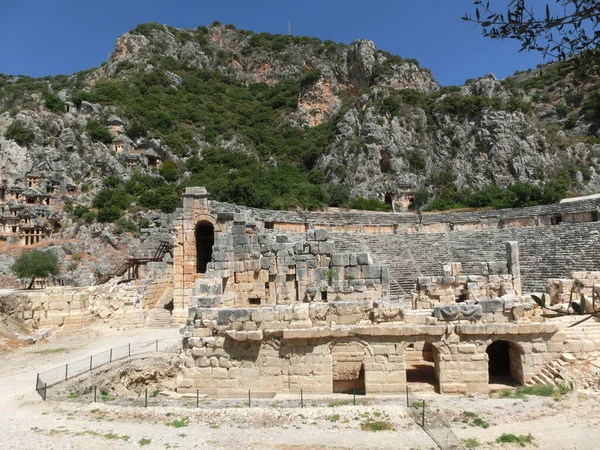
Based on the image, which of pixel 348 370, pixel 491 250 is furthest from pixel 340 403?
pixel 491 250

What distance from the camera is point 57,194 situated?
45094 millimetres

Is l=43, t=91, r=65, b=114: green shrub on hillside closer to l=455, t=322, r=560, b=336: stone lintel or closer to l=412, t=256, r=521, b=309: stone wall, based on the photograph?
l=412, t=256, r=521, b=309: stone wall

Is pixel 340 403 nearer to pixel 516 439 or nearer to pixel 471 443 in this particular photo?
pixel 471 443

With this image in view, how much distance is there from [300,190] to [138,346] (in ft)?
102

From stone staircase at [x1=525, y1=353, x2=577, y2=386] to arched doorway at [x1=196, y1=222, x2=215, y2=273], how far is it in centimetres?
1698

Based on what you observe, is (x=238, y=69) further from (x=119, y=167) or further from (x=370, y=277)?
(x=370, y=277)

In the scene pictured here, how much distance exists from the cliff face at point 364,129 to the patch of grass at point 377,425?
130 feet

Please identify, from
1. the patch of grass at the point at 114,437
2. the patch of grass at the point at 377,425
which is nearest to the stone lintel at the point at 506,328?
the patch of grass at the point at 377,425

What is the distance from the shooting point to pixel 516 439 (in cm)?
659

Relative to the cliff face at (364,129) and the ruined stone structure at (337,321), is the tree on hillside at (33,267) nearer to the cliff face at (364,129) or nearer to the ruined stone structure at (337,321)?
the ruined stone structure at (337,321)

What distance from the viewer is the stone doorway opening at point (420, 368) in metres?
9.75

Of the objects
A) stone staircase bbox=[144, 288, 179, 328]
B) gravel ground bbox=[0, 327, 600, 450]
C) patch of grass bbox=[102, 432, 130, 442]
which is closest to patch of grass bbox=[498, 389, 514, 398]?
gravel ground bbox=[0, 327, 600, 450]

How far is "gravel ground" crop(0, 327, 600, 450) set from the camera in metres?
6.36

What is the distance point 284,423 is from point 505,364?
7.45 meters
